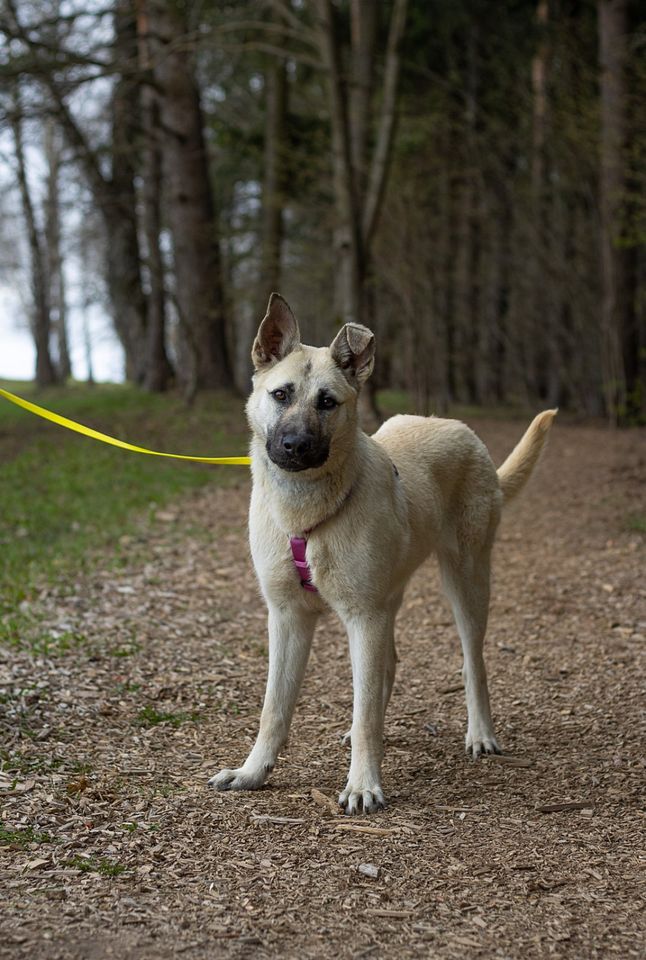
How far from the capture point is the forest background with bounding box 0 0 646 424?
1454 cm

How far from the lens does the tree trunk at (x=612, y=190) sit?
14922 mm

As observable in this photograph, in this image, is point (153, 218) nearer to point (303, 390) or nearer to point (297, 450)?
point (303, 390)

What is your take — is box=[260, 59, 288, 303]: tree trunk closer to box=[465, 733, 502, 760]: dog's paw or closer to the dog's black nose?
box=[465, 733, 502, 760]: dog's paw

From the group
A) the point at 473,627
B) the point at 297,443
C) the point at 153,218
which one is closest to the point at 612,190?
the point at 153,218

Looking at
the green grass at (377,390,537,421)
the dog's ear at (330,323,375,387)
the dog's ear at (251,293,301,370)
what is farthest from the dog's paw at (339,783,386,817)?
the green grass at (377,390,537,421)

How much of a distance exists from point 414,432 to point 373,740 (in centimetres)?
162

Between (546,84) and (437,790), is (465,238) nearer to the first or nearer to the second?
(546,84)

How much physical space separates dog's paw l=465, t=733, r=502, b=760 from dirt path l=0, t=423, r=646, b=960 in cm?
10

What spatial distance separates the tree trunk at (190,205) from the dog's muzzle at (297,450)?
1423 cm

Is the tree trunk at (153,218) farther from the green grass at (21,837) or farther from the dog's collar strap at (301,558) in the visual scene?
the green grass at (21,837)

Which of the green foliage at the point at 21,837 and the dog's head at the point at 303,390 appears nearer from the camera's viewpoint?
the green foliage at the point at 21,837

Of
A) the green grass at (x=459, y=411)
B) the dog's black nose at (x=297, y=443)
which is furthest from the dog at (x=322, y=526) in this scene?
the green grass at (x=459, y=411)

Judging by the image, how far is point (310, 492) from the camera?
432cm

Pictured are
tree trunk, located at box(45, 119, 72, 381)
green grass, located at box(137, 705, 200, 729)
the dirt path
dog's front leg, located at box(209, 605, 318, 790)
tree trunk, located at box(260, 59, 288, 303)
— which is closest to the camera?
the dirt path
